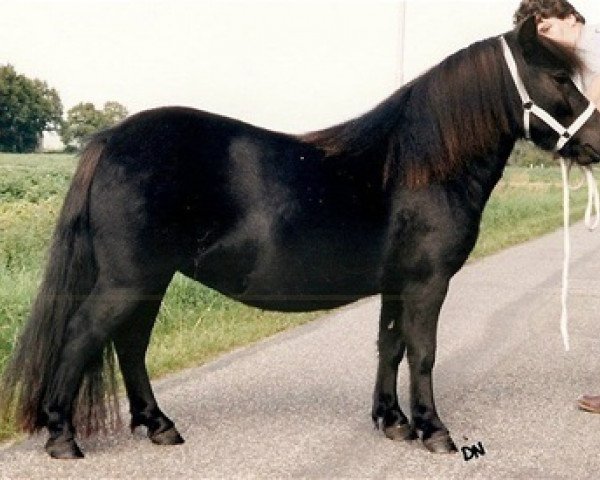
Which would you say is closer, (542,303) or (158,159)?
(158,159)

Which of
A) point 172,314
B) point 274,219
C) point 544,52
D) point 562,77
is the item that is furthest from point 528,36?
point 172,314

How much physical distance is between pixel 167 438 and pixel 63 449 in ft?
→ 1.69

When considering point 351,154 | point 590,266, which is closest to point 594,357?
point 351,154

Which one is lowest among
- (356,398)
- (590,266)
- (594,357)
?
(590,266)

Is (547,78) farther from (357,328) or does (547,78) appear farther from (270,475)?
(357,328)

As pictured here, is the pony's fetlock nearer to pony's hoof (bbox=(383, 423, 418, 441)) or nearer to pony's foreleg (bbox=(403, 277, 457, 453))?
pony's hoof (bbox=(383, 423, 418, 441))

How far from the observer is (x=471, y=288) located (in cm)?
973

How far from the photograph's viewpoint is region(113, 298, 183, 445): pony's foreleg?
13.7ft

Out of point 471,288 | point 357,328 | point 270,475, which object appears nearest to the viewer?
point 270,475

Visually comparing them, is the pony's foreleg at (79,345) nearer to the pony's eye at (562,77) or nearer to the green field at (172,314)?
the green field at (172,314)

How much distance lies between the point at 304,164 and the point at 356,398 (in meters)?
1.73

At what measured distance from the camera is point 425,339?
13.6ft

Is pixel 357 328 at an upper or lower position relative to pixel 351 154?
lower

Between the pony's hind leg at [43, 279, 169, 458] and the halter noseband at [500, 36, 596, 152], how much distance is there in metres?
2.06
